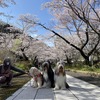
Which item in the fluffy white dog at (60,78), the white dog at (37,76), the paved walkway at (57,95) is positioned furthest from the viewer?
the white dog at (37,76)

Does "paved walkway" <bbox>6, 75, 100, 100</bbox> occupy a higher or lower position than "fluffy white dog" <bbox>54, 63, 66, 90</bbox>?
lower

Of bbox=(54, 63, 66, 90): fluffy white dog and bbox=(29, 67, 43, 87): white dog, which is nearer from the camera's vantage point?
bbox=(54, 63, 66, 90): fluffy white dog

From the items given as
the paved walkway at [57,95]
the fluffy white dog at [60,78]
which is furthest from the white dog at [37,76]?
the fluffy white dog at [60,78]

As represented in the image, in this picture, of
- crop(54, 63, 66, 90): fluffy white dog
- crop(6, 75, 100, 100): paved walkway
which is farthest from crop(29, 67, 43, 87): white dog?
crop(54, 63, 66, 90): fluffy white dog

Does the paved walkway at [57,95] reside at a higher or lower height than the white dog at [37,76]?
lower

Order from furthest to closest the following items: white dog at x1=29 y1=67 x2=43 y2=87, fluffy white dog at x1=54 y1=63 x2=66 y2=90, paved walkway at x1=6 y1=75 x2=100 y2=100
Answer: white dog at x1=29 y1=67 x2=43 y2=87 → fluffy white dog at x1=54 y1=63 x2=66 y2=90 → paved walkway at x1=6 y1=75 x2=100 y2=100

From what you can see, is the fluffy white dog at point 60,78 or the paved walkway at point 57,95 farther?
the fluffy white dog at point 60,78

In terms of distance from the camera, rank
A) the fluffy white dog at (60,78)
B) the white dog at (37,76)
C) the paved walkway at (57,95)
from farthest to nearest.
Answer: the white dog at (37,76) < the fluffy white dog at (60,78) < the paved walkway at (57,95)

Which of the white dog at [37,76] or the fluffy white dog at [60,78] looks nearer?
the fluffy white dog at [60,78]

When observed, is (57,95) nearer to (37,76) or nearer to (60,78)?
(60,78)

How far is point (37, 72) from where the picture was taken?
10.1 m

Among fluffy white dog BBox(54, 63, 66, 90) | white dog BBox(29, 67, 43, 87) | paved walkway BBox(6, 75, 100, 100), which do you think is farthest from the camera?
white dog BBox(29, 67, 43, 87)

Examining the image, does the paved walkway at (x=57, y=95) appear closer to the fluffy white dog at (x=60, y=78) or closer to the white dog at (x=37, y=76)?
the white dog at (x=37, y=76)

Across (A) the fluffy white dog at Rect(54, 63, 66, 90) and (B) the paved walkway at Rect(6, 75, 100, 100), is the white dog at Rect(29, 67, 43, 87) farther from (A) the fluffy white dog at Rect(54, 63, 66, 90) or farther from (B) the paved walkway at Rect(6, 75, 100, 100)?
(A) the fluffy white dog at Rect(54, 63, 66, 90)
